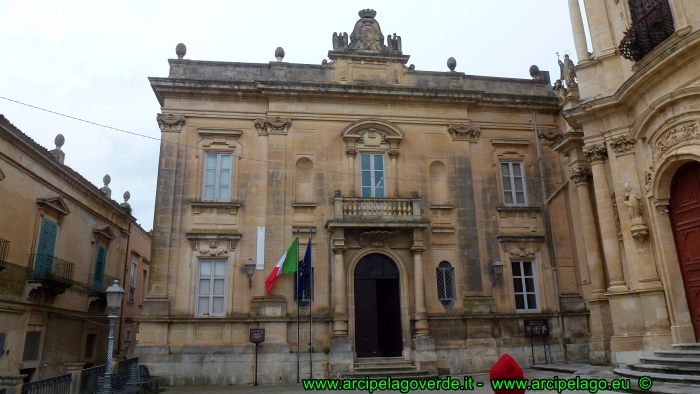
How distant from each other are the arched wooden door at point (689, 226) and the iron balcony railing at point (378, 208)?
7.41 metres

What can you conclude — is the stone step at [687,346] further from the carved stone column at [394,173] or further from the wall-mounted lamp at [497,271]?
the carved stone column at [394,173]

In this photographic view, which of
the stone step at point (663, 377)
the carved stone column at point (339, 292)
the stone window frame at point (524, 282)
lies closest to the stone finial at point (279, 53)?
the carved stone column at point (339, 292)

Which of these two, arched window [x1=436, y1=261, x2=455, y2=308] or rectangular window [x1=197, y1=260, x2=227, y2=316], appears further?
arched window [x1=436, y1=261, x2=455, y2=308]

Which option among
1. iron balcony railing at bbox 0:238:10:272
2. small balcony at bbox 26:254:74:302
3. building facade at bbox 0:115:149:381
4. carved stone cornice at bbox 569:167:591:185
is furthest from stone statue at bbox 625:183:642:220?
small balcony at bbox 26:254:74:302

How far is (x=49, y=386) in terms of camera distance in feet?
32.9

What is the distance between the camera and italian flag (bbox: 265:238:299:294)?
52.3 feet

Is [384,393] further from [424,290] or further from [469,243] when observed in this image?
[469,243]

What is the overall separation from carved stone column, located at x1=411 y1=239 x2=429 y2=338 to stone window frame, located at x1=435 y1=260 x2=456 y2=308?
92cm

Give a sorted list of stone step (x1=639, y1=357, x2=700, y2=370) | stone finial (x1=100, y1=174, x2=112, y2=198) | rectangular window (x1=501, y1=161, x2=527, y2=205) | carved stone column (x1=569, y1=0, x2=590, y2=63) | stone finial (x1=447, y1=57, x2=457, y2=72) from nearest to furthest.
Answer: stone step (x1=639, y1=357, x2=700, y2=370), carved stone column (x1=569, y1=0, x2=590, y2=63), rectangular window (x1=501, y1=161, x2=527, y2=205), stone finial (x1=447, y1=57, x2=457, y2=72), stone finial (x1=100, y1=174, x2=112, y2=198)

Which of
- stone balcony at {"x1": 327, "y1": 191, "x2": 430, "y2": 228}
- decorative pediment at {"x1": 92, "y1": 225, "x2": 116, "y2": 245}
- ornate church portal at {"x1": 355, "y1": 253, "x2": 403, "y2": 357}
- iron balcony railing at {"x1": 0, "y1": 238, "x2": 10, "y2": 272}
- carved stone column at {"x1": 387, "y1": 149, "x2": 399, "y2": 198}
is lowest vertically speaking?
ornate church portal at {"x1": 355, "y1": 253, "x2": 403, "y2": 357}

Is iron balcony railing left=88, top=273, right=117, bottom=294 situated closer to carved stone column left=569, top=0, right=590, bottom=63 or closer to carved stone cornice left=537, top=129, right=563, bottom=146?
carved stone cornice left=537, top=129, right=563, bottom=146

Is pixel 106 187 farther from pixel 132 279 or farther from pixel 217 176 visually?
pixel 217 176

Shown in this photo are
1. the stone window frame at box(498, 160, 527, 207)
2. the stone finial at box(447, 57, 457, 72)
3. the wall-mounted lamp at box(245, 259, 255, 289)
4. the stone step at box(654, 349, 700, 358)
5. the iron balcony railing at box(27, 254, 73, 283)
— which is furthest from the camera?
the stone finial at box(447, 57, 457, 72)

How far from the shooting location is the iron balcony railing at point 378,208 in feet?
54.6
